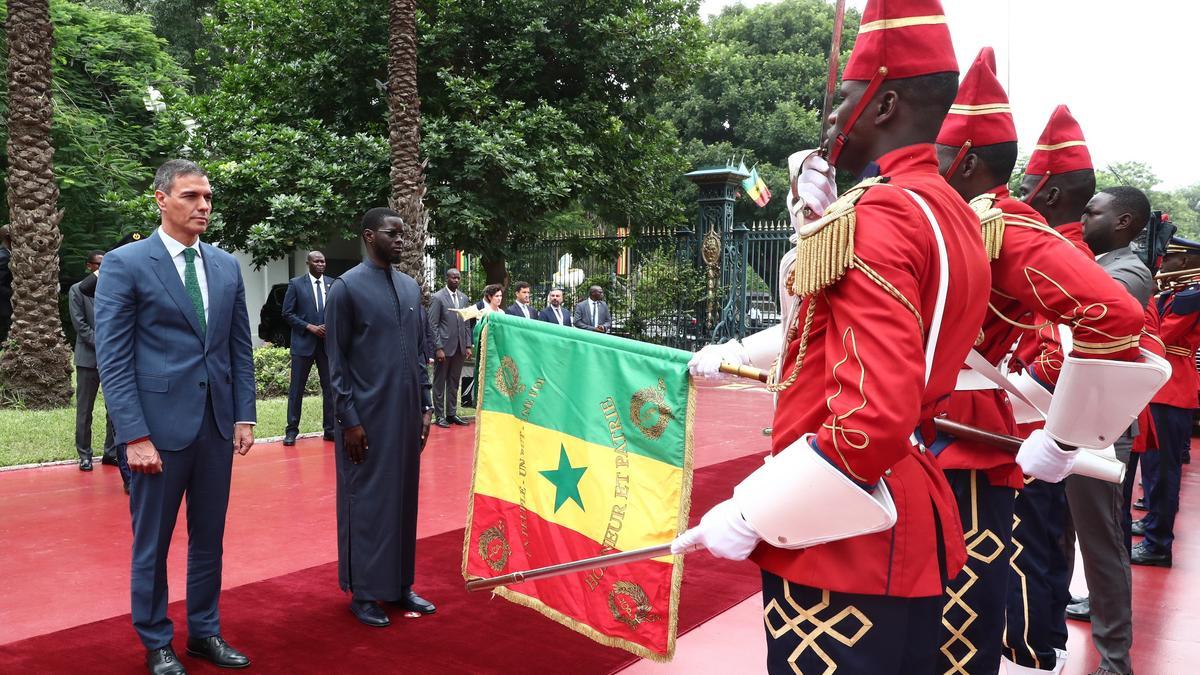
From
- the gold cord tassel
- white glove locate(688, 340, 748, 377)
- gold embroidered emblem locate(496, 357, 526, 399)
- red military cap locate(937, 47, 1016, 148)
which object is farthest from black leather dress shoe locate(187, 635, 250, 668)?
red military cap locate(937, 47, 1016, 148)

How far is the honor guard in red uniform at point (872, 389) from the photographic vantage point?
1.72 metres

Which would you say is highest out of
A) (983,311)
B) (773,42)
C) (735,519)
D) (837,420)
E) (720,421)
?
(773,42)

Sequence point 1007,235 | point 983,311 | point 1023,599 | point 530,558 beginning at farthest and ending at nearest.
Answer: point 530,558
point 1023,599
point 1007,235
point 983,311

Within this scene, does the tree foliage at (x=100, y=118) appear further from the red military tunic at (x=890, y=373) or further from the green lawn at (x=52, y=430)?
the red military tunic at (x=890, y=373)

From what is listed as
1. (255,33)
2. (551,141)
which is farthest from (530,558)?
(255,33)

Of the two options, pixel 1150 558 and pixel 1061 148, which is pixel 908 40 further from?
pixel 1150 558

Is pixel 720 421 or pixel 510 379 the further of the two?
pixel 720 421

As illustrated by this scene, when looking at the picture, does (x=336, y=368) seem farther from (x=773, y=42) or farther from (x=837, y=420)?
(x=773, y=42)

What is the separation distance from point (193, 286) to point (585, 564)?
7.54 feet

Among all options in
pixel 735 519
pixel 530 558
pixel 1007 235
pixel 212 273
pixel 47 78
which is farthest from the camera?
pixel 47 78

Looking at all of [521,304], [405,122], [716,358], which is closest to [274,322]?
[405,122]

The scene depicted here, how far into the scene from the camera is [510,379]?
3756 mm

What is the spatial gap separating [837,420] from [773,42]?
27.7 metres

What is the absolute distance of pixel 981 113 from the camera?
296 cm
